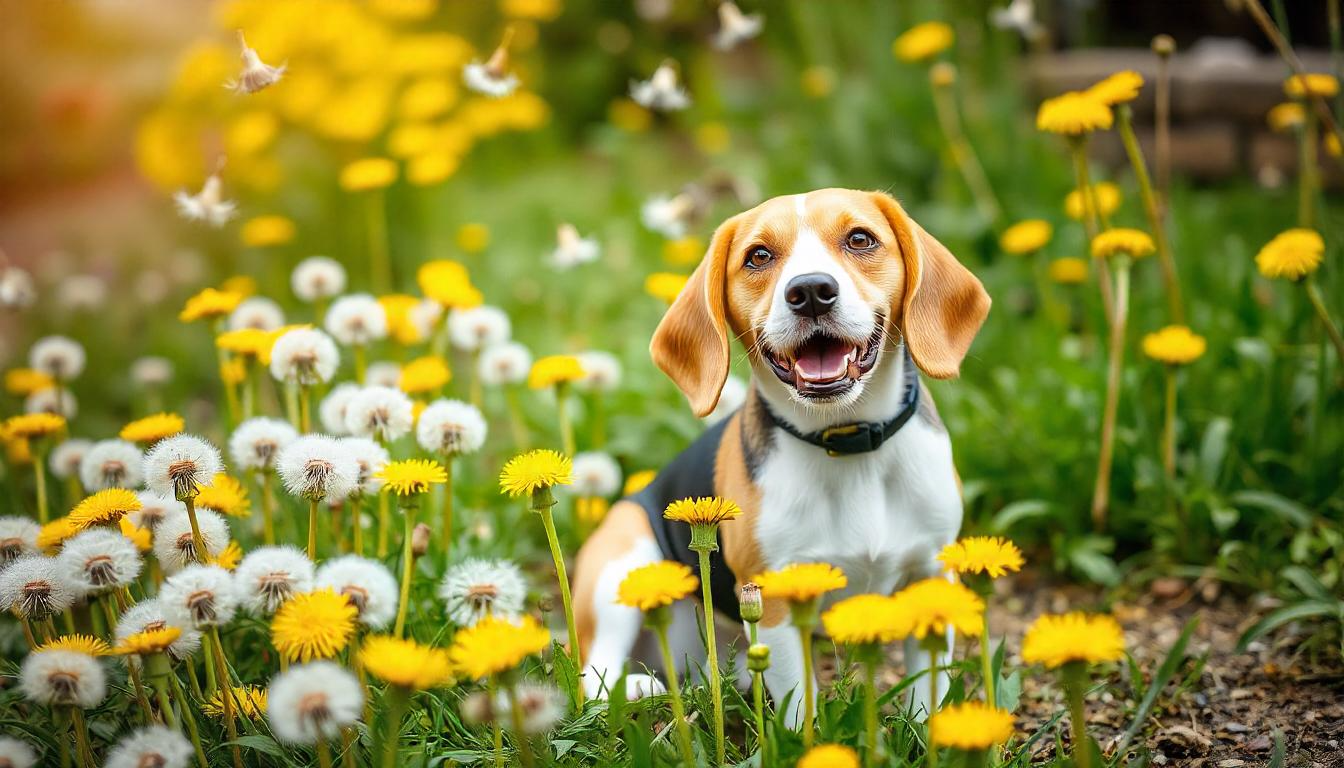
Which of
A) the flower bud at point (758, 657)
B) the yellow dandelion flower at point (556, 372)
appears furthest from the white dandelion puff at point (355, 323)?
the flower bud at point (758, 657)

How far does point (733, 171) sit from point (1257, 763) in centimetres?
403

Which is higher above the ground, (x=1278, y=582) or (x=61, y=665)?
(x=61, y=665)

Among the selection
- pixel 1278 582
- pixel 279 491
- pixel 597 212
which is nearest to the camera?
pixel 1278 582

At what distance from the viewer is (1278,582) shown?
Result: 116 inches

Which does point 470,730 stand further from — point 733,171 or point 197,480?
point 733,171

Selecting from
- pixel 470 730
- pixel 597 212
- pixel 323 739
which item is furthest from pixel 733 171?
pixel 323 739

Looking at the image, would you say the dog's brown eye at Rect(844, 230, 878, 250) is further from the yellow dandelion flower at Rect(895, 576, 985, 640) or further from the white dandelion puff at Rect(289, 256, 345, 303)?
the white dandelion puff at Rect(289, 256, 345, 303)

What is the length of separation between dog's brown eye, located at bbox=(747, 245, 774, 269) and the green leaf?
1432mm

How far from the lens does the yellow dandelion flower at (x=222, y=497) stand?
92.4 inches

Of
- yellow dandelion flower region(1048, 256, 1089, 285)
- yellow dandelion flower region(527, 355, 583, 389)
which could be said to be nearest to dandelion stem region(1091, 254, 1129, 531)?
yellow dandelion flower region(1048, 256, 1089, 285)

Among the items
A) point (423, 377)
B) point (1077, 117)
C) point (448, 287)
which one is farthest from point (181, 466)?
point (1077, 117)

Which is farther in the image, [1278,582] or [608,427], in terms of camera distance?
[608,427]

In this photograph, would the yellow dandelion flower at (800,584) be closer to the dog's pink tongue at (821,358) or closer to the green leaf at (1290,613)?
the dog's pink tongue at (821,358)

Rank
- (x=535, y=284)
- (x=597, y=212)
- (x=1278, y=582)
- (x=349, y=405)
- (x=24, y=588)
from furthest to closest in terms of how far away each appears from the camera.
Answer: (x=597, y=212) → (x=535, y=284) → (x=1278, y=582) → (x=349, y=405) → (x=24, y=588)
